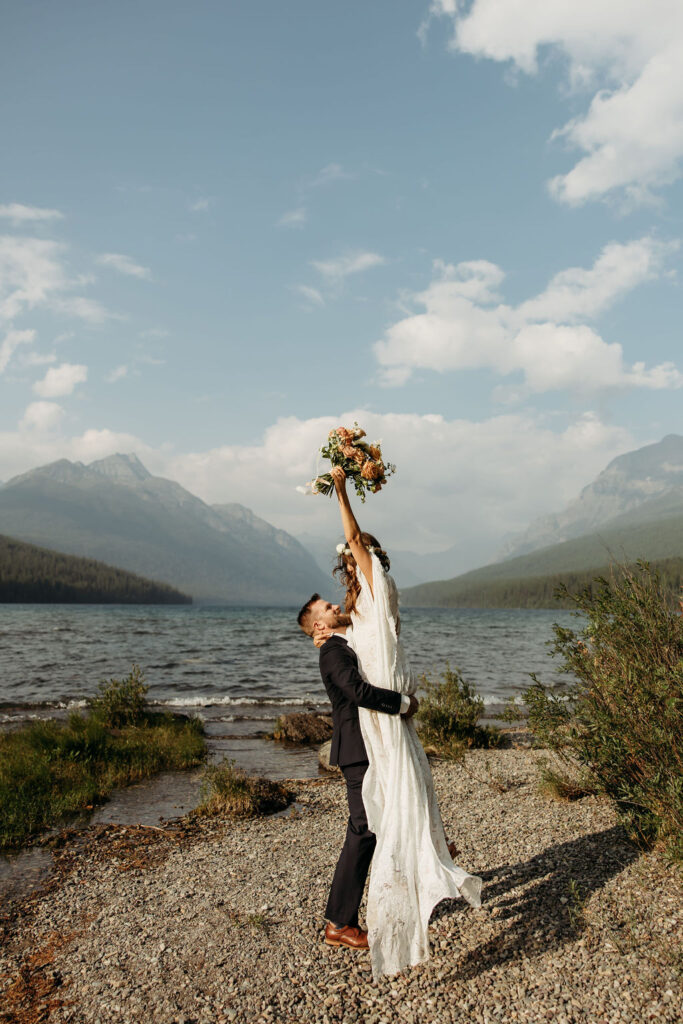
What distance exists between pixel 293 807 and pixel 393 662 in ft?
19.5

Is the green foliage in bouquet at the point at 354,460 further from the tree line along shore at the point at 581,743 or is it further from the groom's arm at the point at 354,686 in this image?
the tree line along shore at the point at 581,743

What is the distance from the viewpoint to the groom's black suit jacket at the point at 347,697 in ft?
14.4

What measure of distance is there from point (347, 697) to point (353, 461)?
5.97 feet

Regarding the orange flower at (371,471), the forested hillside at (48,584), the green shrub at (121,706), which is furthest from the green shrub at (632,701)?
the forested hillside at (48,584)

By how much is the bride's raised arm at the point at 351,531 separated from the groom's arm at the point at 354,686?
55 cm

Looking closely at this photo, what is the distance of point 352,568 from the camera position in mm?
4742

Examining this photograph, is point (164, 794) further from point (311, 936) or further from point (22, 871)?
point (311, 936)

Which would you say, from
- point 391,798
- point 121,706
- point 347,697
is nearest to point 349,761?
point 391,798

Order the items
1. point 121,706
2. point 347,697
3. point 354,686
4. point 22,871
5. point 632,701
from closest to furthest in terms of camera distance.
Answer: point 354,686 → point 347,697 → point 632,701 → point 22,871 → point 121,706

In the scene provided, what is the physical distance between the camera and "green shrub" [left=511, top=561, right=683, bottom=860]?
587 centimetres

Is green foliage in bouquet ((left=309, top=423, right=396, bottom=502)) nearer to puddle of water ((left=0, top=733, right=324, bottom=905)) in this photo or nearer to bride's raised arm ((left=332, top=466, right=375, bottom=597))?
bride's raised arm ((left=332, top=466, right=375, bottom=597))

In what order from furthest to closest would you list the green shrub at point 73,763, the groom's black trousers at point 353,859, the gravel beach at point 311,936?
the green shrub at point 73,763 → the groom's black trousers at point 353,859 → the gravel beach at point 311,936

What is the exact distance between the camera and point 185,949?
195 inches

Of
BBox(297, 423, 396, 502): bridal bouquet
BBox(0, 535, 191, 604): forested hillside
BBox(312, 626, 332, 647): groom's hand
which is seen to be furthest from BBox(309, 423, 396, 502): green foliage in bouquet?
BBox(0, 535, 191, 604): forested hillside
